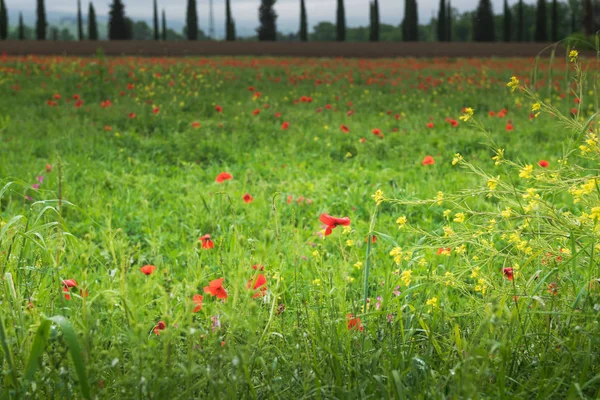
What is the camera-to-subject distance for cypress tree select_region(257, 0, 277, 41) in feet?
164

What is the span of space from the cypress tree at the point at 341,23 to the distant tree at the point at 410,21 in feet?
15.6

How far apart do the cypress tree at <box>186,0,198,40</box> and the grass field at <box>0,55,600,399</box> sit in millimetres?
33488

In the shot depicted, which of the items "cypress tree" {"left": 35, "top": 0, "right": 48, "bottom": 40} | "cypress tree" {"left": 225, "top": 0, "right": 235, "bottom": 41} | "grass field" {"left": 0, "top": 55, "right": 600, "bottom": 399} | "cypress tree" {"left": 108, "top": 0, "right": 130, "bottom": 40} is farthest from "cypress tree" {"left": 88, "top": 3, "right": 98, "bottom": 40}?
"grass field" {"left": 0, "top": 55, "right": 600, "bottom": 399}

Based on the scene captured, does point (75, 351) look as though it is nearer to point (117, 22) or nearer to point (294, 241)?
point (294, 241)

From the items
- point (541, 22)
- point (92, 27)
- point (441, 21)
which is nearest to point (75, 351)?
point (441, 21)

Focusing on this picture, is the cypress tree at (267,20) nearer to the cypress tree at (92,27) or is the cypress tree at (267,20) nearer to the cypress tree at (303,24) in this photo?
the cypress tree at (303,24)

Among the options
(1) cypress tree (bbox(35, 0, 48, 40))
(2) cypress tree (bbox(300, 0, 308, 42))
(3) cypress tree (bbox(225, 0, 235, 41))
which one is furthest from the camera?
(3) cypress tree (bbox(225, 0, 235, 41))

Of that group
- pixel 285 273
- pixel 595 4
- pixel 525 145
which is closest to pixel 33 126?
pixel 285 273

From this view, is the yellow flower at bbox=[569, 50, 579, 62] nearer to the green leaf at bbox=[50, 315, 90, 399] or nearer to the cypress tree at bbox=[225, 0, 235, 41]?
the green leaf at bbox=[50, 315, 90, 399]

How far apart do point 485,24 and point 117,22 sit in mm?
30503

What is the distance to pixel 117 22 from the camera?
4712cm

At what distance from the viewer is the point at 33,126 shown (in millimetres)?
7047

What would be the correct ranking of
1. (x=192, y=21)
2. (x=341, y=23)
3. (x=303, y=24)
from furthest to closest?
(x=303, y=24) → (x=341, y=23) → (x=192, y=21)

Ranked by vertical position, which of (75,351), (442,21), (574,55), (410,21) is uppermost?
(442,21)
